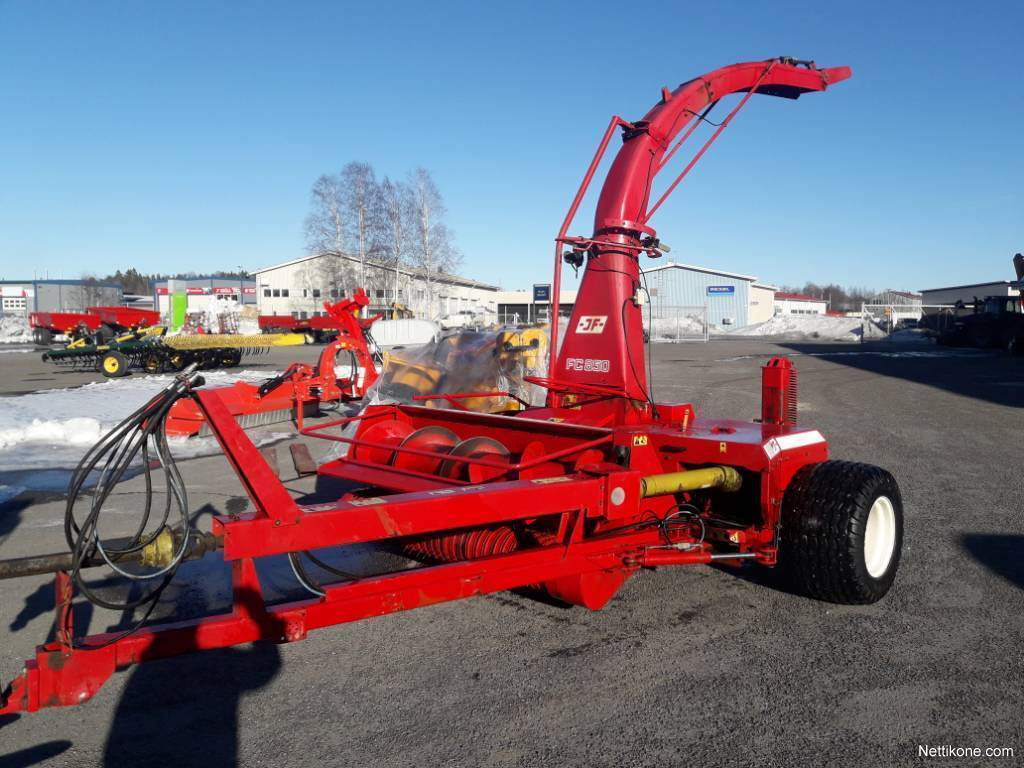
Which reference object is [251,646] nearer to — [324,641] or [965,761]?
[324,641]

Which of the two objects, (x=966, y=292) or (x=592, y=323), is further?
(x=966, y=292)

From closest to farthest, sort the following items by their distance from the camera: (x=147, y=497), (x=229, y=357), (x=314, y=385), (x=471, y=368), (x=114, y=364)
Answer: (x=147, y=497) < (x=314, y=385) < (x=471, y=368) < (x=114, y=364) < (x=229, y=357)

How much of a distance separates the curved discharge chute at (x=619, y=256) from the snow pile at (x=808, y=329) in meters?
42.2

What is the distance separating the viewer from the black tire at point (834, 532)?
443cm

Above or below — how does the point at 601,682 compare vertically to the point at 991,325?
below

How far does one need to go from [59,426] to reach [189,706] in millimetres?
9038

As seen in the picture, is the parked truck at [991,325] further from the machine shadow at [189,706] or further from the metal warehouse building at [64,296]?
the metal warehouse building at [64,296]

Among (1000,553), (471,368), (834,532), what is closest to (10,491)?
(471,368)

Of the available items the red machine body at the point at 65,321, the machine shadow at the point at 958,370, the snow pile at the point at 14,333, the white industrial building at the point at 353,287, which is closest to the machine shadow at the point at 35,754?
the machine shadow at the point at 958,370

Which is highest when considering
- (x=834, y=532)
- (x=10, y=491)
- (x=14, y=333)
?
(x=14, y=333)

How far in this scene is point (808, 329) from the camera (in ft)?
168

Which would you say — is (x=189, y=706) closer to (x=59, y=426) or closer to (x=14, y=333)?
(x=59, y=426)

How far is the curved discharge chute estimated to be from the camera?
5.77m

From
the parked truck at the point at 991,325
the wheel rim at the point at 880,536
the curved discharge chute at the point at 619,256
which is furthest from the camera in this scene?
the parked truck at the point at 991,325
